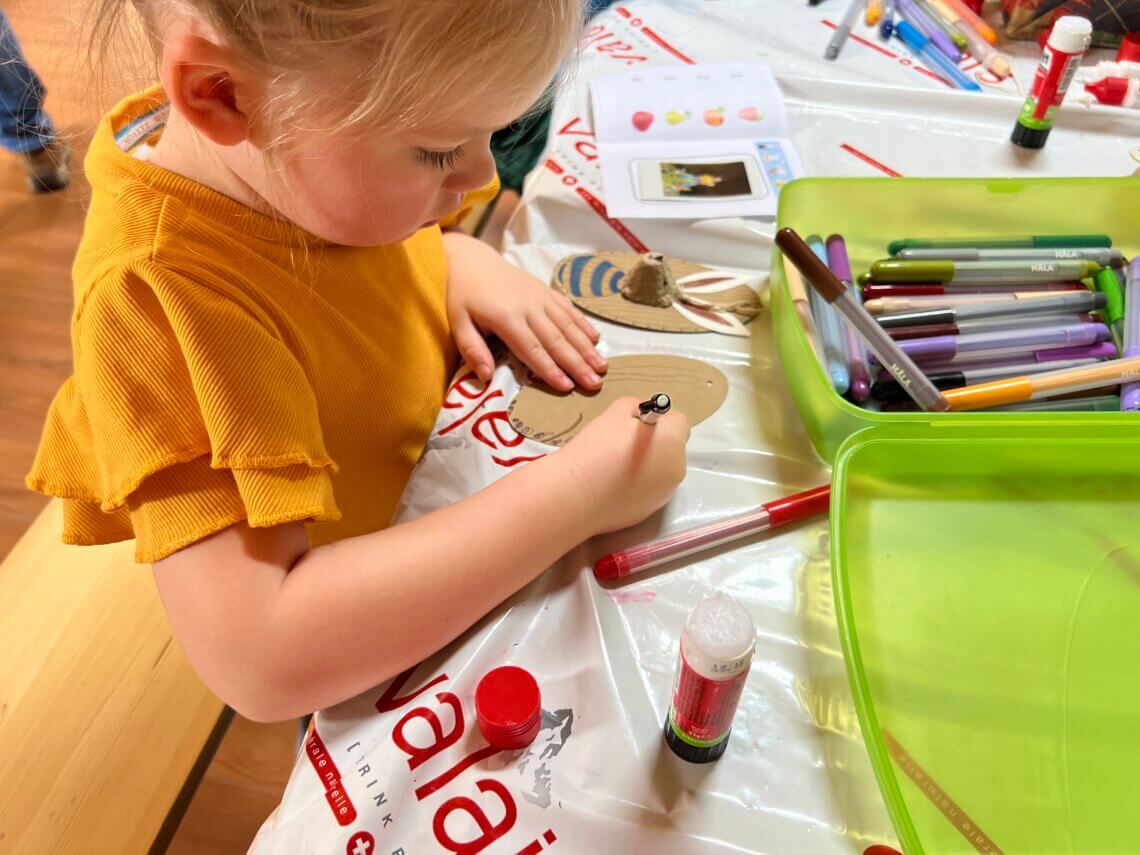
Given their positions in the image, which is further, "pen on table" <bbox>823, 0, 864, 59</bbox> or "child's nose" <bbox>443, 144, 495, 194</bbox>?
"pen on table" <bbox>823, 0, 864, 59</bbox>

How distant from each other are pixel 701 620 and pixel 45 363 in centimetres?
133

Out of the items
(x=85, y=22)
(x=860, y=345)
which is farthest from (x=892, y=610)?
(x=85, y=22)

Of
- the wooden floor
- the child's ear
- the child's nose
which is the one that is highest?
the child's ear

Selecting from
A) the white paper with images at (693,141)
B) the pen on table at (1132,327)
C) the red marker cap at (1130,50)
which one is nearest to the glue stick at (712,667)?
the pen on table at (1132,327)

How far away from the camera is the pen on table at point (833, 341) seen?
0.54 m

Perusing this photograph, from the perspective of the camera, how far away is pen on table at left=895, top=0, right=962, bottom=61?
857 millimetres

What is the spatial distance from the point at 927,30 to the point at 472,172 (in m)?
0.67

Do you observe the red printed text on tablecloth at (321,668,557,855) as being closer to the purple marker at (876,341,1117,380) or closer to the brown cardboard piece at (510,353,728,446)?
the brown cardboard piece at (510,353,728,446)

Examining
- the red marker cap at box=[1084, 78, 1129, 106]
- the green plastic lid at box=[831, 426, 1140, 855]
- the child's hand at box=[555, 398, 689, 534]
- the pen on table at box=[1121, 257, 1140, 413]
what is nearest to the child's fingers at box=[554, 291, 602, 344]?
the child's hand at box=[555, 398, 689, 534]

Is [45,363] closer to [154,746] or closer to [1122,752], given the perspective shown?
[154,746]

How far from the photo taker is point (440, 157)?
422mm

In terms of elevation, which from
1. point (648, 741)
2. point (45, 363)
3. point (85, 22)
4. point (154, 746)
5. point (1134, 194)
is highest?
point (85, 22)

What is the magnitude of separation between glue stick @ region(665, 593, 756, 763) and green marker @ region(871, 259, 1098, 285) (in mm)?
342

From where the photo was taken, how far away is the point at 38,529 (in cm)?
74
